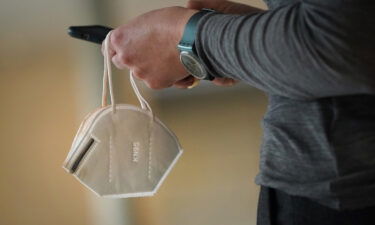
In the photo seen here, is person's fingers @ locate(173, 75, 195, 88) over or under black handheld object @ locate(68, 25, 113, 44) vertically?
under

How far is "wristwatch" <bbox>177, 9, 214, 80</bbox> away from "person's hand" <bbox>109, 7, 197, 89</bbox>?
1 cm

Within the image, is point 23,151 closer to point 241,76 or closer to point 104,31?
point 104,31

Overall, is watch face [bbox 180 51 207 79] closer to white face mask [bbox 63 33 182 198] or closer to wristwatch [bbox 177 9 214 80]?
wristwatch [bbox 177 9 214 80]

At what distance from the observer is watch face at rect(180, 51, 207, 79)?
0.58 meters

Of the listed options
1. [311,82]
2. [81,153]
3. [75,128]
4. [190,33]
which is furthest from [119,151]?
[75,128]

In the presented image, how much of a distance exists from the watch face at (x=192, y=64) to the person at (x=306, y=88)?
0.04ft

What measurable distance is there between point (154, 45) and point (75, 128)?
0.92 meters

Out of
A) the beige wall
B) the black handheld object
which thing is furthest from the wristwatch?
the beige wall

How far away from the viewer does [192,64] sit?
60 centimetres

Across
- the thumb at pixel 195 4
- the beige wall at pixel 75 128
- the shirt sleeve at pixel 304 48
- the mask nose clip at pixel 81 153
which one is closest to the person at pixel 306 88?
the shirt sleeve at pixel 304 48

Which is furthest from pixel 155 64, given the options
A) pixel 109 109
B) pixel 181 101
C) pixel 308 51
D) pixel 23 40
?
pixel 23 40

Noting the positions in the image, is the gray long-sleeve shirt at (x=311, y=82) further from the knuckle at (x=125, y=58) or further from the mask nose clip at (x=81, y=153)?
the mask nose clip at (x=81, y=153)

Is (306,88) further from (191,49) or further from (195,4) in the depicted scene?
(195,4)

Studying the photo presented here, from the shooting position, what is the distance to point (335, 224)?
1.79ft
